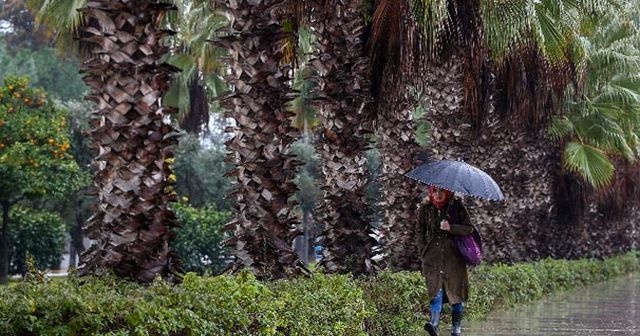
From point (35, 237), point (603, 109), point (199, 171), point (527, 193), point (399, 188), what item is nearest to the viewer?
point (399, 188)

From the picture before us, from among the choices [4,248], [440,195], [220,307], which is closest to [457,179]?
[440,195]

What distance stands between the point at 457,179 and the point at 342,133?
2379 millimetres

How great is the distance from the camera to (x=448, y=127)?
16.4m

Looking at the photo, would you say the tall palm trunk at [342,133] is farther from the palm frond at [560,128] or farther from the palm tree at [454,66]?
the palm frond at [560,128]

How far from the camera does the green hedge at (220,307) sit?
5883 millimetres

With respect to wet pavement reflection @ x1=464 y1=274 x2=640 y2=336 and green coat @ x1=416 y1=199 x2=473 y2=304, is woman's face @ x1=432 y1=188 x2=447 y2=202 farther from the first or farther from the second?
wet pavement reflection @ x1=464 y1=274 x2=640 y2=336

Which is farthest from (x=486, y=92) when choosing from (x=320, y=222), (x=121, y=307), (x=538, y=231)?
(x=121, y=307)

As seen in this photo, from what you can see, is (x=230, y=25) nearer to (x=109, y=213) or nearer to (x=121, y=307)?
(x=109, y=213)

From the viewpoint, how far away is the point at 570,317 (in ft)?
49.6

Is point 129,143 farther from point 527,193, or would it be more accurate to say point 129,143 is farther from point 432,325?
point 527,193

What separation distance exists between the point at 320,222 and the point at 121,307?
20.8 feet

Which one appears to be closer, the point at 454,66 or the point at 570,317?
the point at 570,317

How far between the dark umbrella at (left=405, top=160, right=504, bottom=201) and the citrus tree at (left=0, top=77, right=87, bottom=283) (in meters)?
14.8

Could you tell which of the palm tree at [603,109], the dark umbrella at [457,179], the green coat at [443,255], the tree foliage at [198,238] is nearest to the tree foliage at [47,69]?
the tree foliage at [198,238]
